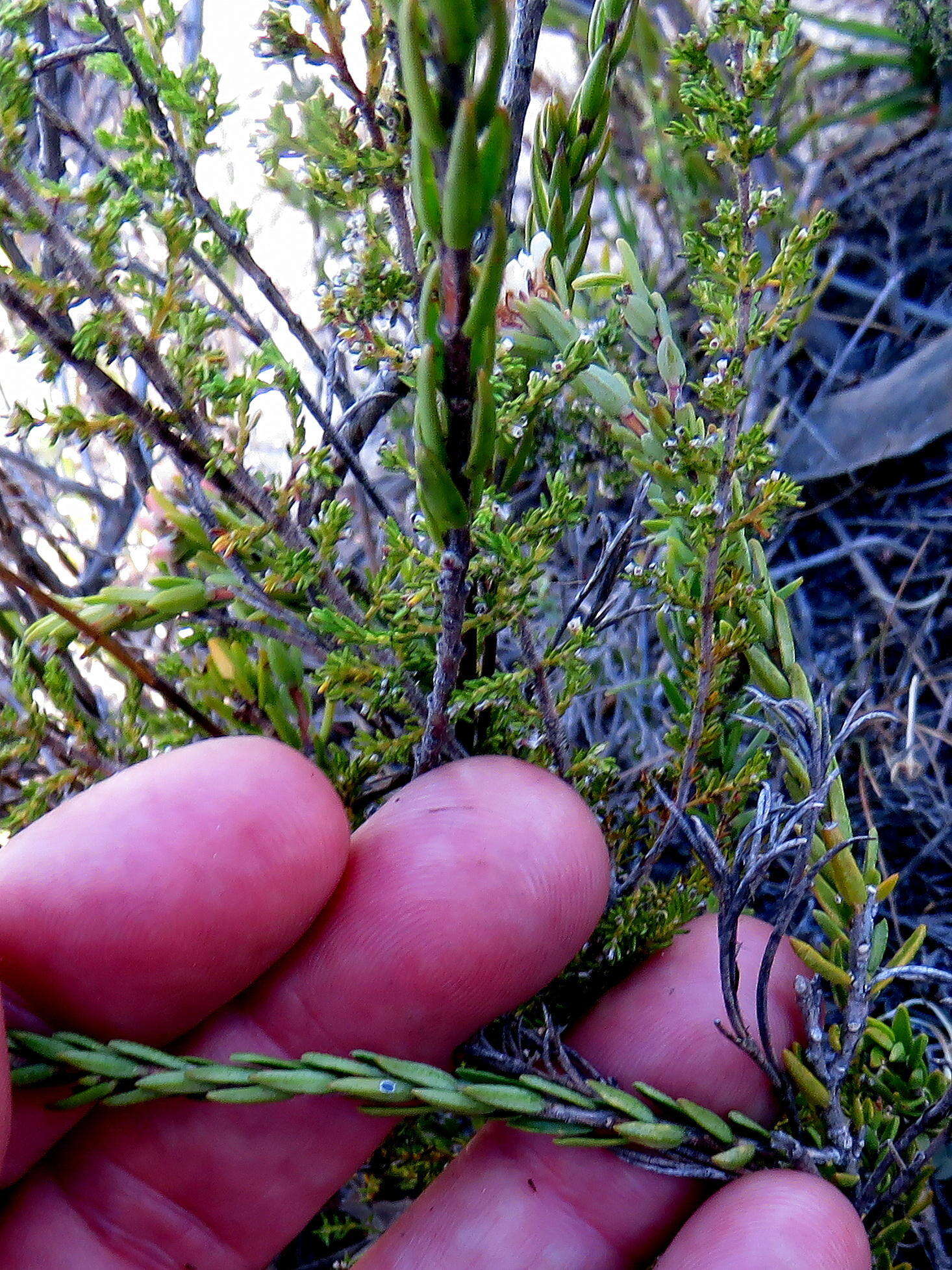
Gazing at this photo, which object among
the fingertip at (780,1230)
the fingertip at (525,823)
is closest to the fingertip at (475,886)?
the fingertip at (525,823)

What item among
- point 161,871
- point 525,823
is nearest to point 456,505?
point 525,823

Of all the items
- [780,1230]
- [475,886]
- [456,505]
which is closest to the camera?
[456,505]

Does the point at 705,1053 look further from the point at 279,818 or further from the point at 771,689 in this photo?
the point at 279,818

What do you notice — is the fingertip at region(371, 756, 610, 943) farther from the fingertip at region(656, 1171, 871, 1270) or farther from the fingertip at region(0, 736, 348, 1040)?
the fingertip at region(656, 1171, 871, 1270)

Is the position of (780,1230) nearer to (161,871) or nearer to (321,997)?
(321,997)

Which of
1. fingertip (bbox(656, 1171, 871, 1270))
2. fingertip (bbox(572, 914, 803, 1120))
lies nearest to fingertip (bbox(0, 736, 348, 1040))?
fingertip (bbox(572, 914, 803, 1120))

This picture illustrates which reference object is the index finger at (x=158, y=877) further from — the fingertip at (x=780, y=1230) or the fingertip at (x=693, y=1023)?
the fingertip at (x=780, y=1230)

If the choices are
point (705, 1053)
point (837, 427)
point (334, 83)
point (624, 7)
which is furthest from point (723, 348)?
point (837, 427)

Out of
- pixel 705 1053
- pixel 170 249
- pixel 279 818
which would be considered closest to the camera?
pixel 170 249
